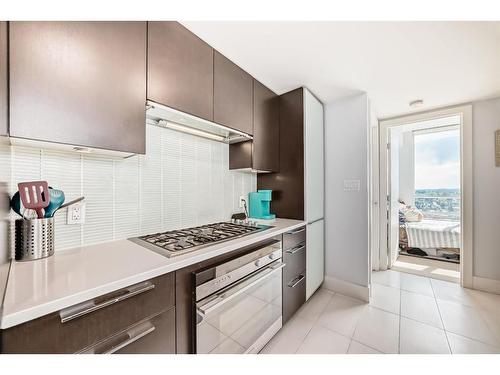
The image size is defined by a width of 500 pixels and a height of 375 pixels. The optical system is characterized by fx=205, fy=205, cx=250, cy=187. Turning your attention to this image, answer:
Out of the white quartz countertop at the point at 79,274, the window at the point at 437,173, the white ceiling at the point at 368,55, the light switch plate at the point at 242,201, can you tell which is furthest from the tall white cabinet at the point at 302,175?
the window at the point at 437,173

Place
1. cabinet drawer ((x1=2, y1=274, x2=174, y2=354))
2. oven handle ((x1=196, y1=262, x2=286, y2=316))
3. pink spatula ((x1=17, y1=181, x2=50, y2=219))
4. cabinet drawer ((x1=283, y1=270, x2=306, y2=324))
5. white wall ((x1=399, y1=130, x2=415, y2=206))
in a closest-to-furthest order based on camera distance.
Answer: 1. cabinet drawer ((x1=2, y1=274, x2=174, y2=354))
2. pink spatula ((x1=17, y1=181, x2=50, y2=219))
3. oven handle ((x1=196, y1=262, x2=286, y2=316))
4. cabinet drawer ((x1=283, y1=270, x2=306, y2=324))
5. white wall ((x1=399, y1=130, x2=415, y2=206))

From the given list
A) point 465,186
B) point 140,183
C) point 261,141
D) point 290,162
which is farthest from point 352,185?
point 140,183

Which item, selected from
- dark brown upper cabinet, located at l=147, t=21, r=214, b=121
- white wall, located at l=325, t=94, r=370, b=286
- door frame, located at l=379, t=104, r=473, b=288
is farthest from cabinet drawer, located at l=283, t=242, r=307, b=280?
door frame, located at l=379, t=104, r=473, b=288

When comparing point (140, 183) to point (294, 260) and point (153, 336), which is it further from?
point (294, 260)

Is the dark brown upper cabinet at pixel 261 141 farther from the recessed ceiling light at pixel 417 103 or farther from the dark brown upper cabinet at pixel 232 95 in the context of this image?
the recessed ceiling light at pixel 417 103

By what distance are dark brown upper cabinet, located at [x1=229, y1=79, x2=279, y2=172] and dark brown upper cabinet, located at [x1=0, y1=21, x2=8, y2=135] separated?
1.41m

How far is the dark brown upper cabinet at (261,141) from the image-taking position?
184 centimetres

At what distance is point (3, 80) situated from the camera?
0.69m

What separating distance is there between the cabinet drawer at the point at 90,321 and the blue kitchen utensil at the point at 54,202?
0.55 meters

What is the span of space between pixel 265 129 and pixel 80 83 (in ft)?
4.63

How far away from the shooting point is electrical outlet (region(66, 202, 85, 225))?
106cm

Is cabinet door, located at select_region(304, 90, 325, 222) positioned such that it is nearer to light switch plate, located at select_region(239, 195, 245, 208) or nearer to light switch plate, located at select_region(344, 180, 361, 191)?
light switch plate, located at select_region(344, 180, 361, 191)
